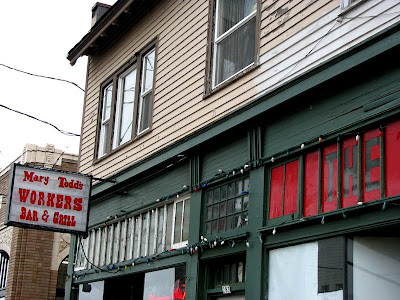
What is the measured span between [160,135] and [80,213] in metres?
2.33

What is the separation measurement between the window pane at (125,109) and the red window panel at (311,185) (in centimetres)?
599

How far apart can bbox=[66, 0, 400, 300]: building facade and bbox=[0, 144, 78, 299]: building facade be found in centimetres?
678

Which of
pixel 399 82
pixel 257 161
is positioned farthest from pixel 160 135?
pixel 399 82

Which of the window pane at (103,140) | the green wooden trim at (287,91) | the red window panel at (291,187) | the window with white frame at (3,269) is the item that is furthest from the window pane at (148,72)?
the window with white frame at (3,269)

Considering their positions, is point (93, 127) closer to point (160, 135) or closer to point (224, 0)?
point (160, 135)

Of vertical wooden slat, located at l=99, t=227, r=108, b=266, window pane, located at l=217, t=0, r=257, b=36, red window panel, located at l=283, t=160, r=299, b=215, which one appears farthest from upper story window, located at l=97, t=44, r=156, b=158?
red window panel, located at l=283, t=160, r=299, b=215

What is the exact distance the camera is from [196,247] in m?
10.1

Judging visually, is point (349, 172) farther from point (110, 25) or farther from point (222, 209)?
point (110, 25)

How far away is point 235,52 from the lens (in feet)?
33.9

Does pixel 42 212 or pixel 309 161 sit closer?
pixel 309 161

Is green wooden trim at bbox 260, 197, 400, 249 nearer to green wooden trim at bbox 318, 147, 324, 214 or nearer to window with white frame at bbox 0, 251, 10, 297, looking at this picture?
green wooden trim at bbox 318, 147, 324, 214

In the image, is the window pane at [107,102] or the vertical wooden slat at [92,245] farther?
the window pane at [107,102]

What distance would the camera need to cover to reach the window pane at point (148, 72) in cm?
1306

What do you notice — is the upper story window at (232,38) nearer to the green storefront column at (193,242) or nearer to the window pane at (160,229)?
the green storefront column at (193,242)
